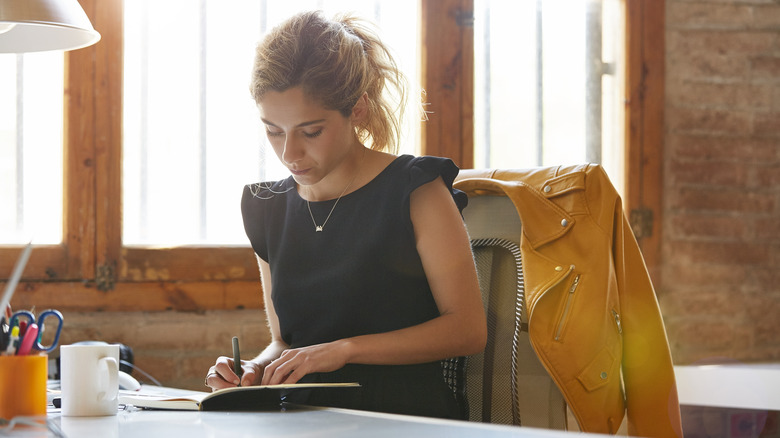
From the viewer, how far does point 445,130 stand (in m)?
2.47

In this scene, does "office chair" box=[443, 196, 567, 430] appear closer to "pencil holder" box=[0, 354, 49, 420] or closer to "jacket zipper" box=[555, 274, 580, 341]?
"jacket zipper" box=[555, 274, 580, 341]

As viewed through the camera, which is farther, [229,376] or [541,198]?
[541,198]

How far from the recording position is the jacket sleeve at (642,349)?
58.0 inches

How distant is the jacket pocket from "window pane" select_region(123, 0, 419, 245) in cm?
116

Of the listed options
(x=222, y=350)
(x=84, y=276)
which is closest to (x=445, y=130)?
(x=222, y=350)

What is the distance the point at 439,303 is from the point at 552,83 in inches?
57.8

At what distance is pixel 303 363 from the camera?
121 centimetres

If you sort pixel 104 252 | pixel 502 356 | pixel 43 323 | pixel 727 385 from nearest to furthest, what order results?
pixel 43 323, pixel 502 356, pixel 104 252, pixel 727 385

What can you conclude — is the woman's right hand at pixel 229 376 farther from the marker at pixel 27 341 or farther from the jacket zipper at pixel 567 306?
the jacket zipper at pixel 567 306

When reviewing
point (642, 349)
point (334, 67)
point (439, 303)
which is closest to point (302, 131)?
point (334, 67)

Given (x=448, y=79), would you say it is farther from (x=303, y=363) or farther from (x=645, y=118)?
(x=303, y=363)

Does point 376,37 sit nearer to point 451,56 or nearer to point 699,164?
point 451,56

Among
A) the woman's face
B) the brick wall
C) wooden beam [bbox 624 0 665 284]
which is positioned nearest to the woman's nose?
the woman's face

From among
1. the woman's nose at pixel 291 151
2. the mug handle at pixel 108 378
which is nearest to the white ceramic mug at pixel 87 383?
the mug handle at pixel 108 378
